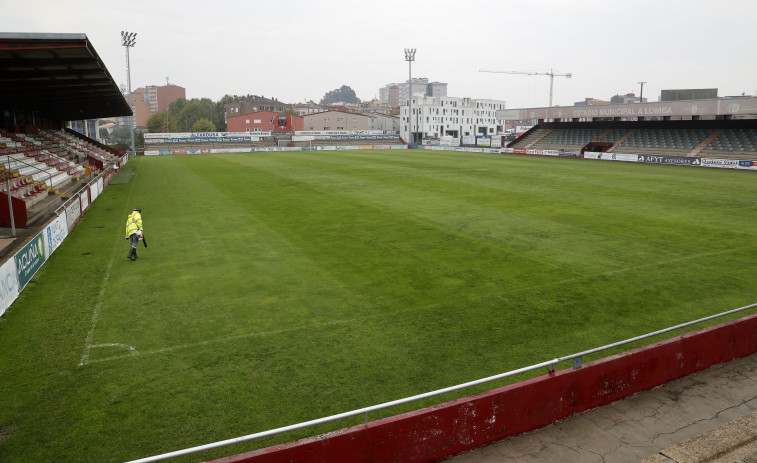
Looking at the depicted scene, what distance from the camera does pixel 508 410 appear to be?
696 centimetres

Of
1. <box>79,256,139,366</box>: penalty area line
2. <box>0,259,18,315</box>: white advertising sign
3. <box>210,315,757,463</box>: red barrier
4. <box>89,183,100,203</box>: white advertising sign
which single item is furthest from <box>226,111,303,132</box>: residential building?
<box>210,315,757,463</box>: red barrier

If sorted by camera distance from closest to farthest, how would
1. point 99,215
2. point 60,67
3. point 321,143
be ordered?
point 60,67 < point 99,215 < point 321,143

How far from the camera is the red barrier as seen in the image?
5.98 metres

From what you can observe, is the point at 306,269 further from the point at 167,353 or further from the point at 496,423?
the point at 496,423

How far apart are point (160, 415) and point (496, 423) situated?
4897 millimetres

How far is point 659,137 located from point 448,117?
299 ft

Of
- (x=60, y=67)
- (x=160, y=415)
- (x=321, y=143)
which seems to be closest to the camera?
(x=160, y=415)

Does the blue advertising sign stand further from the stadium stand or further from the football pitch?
the stadium stand

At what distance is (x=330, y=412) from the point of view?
7.59m

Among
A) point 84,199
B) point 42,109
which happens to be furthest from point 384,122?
point 84,199

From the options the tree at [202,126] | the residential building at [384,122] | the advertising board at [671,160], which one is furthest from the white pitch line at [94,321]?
the residential building at [384,122]

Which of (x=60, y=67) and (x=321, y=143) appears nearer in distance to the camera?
(x=60, y=67)

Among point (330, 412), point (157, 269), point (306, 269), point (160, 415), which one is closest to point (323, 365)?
point (330, 412)

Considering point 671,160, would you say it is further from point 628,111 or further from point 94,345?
point 94,345
